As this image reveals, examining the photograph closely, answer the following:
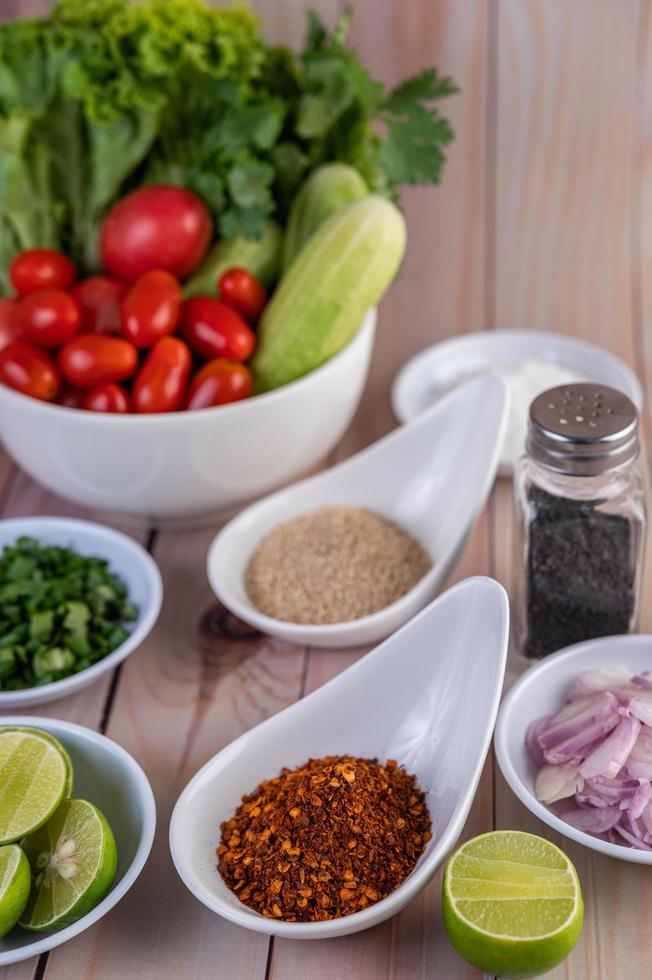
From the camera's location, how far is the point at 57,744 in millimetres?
981

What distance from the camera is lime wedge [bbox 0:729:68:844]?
0.91 m

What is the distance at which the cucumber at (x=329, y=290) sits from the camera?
4.47 ft

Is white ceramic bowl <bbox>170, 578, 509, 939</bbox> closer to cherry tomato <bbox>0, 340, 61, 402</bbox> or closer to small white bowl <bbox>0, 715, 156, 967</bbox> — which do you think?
small white bowl <bbox>0, 715, 156, 967</bbox>

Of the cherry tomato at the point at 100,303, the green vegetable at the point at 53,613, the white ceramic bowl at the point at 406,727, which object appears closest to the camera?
the white ceramic bowl at the point at 406,727

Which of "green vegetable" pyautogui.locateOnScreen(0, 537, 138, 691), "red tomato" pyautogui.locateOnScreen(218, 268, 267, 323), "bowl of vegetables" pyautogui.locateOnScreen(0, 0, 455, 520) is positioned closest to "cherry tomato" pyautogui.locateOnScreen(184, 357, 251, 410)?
"bowl of vegetables" pyautogui.locateOnScreen(0, 0, 455, 520)

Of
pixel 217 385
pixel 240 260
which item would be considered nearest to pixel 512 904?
pixel 217 385

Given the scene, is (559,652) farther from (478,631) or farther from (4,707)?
(4,707)

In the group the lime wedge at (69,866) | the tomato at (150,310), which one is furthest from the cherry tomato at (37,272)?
the lime wedge at (69,866)

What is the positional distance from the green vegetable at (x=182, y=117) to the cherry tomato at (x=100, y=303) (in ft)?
0.50

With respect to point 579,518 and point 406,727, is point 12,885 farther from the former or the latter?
point 579,518

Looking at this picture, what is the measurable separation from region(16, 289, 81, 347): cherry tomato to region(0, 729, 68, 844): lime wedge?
0.54 metres

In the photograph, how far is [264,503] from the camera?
1.34m

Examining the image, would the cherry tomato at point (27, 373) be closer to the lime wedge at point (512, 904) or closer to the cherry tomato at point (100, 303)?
the cherry tomato at point (100, 303)

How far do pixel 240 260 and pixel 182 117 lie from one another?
0.74ft
